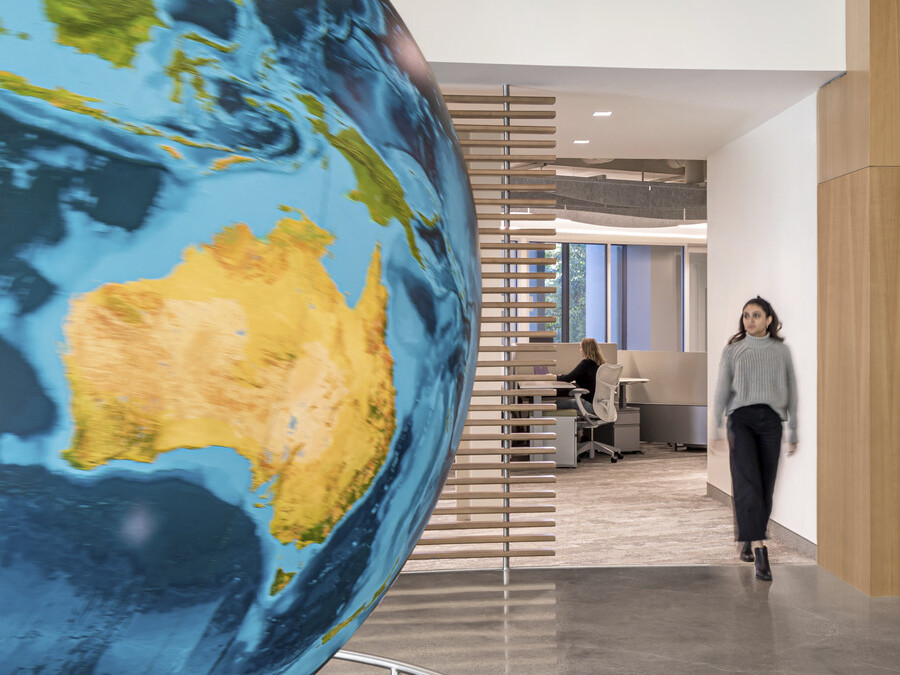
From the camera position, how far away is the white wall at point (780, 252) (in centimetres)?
597

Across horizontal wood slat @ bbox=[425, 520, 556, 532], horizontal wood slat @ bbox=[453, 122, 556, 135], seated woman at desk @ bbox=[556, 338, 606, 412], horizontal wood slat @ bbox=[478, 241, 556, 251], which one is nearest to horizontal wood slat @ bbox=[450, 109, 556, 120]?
horizontal wood slat @ bbox=[453, 122, 556, 135]

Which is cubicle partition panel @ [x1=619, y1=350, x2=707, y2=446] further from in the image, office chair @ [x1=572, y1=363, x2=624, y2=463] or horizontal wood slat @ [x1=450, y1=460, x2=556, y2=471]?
horizontal wood slat @ [x1=450, y1=460, x2=556, y2=471]

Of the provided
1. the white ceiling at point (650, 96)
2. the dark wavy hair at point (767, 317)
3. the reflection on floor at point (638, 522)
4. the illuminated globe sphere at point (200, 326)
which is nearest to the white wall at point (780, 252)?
the white ceiling at point (650, 96)

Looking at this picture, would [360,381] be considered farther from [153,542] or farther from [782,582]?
[782,582]

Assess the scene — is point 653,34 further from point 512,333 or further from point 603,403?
point 603,403

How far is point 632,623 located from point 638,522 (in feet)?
8.75

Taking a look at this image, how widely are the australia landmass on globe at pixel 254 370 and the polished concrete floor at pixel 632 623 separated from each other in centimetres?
343

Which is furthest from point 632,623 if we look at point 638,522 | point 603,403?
point 603,403

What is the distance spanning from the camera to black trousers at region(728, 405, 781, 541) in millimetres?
5223

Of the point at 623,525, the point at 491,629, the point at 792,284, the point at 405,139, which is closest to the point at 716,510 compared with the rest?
the point at 623,525

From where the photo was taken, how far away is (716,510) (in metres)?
7.62

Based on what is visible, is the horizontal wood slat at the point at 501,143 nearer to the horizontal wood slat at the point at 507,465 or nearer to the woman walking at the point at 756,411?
the woman walking at the point at 756,411

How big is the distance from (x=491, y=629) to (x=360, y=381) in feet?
13.3

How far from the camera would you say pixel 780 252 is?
6.58 metres
